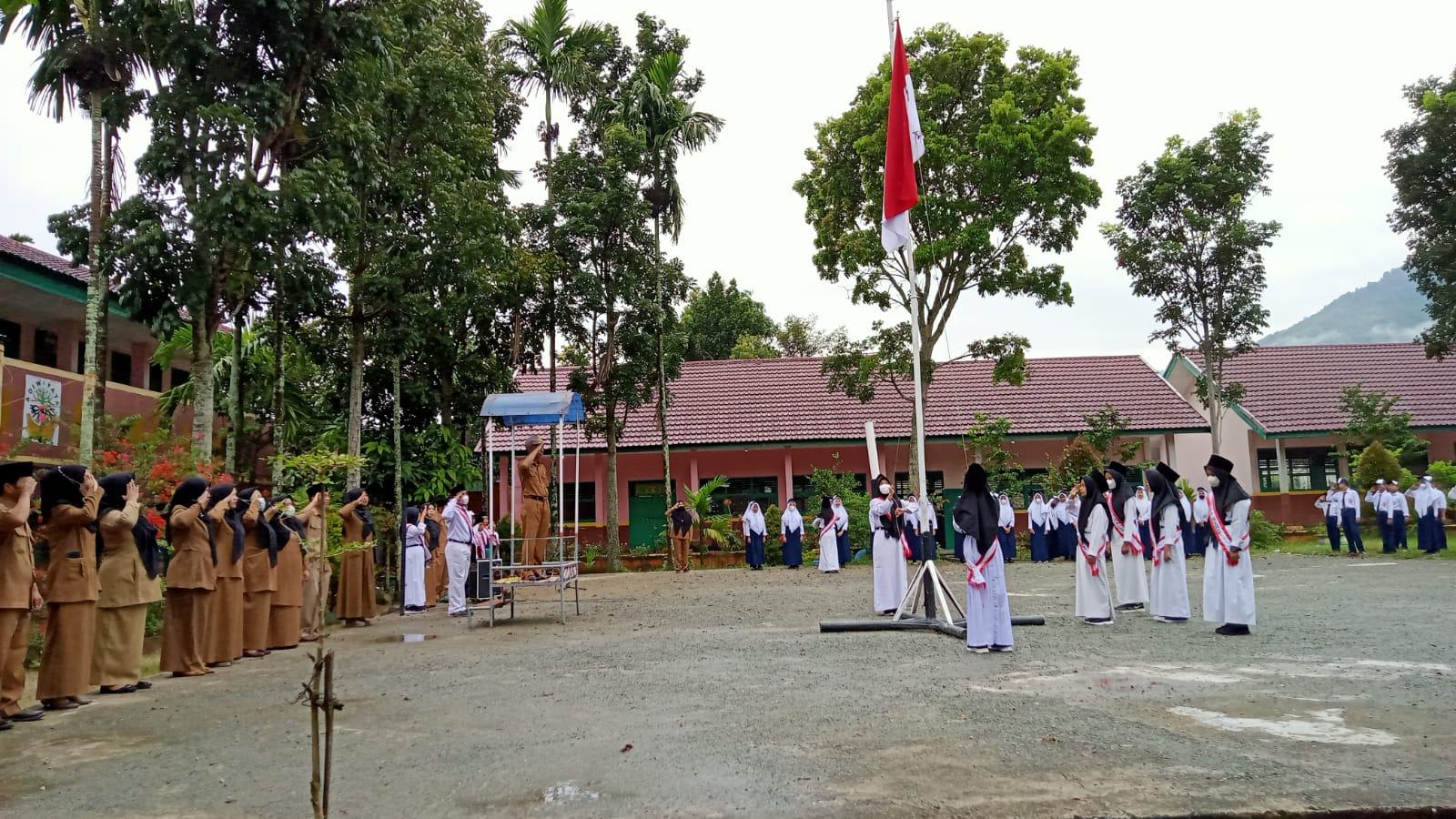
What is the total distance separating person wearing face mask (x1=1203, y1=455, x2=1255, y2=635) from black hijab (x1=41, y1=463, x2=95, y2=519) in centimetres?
1070

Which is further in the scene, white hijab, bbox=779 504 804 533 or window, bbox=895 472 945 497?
window, bbox=895 472 945 497

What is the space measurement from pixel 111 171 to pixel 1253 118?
24075 mm

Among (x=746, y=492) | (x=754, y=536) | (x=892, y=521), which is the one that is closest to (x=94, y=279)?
(x=892, y=521)

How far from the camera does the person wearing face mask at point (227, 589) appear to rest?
31.5 feet

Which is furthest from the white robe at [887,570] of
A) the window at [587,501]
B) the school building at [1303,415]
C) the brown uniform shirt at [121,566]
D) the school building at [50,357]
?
the school building at [1303,415]

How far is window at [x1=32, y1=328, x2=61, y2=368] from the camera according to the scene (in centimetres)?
1856

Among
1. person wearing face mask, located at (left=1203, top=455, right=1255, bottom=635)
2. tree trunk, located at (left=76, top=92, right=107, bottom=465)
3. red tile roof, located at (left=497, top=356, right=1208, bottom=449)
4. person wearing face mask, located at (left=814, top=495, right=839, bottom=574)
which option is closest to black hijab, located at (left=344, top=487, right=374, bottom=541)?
tree trunk, located at (left=76, top=92, right=107, bottom=465)

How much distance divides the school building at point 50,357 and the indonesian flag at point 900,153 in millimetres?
10280

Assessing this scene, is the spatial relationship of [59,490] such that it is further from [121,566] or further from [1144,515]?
[1144,515]

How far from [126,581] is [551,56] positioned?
1601cm

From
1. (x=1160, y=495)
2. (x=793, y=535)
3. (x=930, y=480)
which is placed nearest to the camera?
(x=1160, y=495)

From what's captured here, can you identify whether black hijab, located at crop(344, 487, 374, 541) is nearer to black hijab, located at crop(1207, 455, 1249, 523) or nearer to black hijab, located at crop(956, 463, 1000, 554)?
black hijab, located at crop(956, 463, 1000, 554)

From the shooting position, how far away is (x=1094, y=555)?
439 inches

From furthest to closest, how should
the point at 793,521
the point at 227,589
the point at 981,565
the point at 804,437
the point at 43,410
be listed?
the point at 804,437
the point at 793,521
the point at 43,410
the point at 227,589
the point at 981,565
